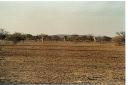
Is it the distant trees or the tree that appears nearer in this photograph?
the distant trees

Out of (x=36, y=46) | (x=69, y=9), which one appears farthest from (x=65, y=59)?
(x=69, y=9)

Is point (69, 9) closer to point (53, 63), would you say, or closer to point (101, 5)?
point (101, 5)

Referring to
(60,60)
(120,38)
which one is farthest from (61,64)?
(120,38)

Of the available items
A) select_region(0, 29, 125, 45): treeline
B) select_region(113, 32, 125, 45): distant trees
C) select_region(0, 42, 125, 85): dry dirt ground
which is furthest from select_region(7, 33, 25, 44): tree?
select_region(113, 32, 125, 45): distant trees

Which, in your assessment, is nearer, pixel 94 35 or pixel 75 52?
pixel 94 35

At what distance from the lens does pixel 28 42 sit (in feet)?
15.6

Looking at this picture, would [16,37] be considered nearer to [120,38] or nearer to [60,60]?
[60,60]

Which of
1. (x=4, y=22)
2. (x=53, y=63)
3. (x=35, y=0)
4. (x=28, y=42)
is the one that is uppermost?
(x=35, y=0)

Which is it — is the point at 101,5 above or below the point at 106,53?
above

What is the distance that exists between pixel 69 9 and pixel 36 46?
2.89ft

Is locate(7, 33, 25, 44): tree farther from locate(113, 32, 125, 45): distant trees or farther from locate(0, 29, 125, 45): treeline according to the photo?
locate(113, 32, 125, 45): distant trees

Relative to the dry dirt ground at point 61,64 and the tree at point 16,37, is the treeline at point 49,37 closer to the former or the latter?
the tree at point 16,37

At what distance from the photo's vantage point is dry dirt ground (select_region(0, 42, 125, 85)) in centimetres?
454

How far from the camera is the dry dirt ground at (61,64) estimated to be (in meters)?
4.54
